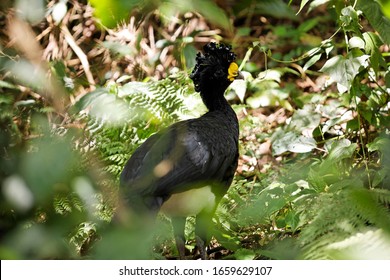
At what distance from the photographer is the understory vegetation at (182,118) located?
0.57 meters

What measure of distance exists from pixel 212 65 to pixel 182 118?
0.33m

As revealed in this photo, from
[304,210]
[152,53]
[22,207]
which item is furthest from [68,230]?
[152,53]

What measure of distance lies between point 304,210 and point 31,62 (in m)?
2.01

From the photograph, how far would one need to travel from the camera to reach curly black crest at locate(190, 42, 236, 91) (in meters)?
3.08

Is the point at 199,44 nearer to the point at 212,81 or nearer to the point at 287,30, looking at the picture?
the point at 287,30

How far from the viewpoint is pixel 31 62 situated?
0.56 m

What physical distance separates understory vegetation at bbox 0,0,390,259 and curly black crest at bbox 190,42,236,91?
0.19m

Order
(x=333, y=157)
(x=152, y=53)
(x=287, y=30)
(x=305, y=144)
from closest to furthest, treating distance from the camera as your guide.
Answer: (x=333, y=157) → (x=305, y=144) → (x=152, y=53) → (x=287, y=30)

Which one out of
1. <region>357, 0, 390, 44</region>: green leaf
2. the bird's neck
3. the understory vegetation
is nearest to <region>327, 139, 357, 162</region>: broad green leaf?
the understory vegetation

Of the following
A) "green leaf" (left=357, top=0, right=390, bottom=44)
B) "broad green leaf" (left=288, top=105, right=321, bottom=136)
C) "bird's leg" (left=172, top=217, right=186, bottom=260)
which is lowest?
"broad green leaf" (left=288, top=105, right=321, bottom=136)

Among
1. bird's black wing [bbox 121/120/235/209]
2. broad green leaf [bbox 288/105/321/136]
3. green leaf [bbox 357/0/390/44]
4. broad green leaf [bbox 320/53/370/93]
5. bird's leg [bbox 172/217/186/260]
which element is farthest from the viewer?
broad green leaf [bbox 288/105/321/136]

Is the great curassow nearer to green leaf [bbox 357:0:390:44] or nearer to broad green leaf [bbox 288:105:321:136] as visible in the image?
broad green leaf [bbox 288:105:321:136]

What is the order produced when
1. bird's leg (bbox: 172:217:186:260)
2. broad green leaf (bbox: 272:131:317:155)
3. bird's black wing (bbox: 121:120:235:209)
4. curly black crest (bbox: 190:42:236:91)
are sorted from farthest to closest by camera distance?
broad green leaf (bbox: 272:131:317:155), curly black crest (bbox: 190:42:236:91), bird's black wing (bbox: 121:120:235:209), bird's leg (bbox: 172:217:186:260)

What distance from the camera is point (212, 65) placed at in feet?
10.2
